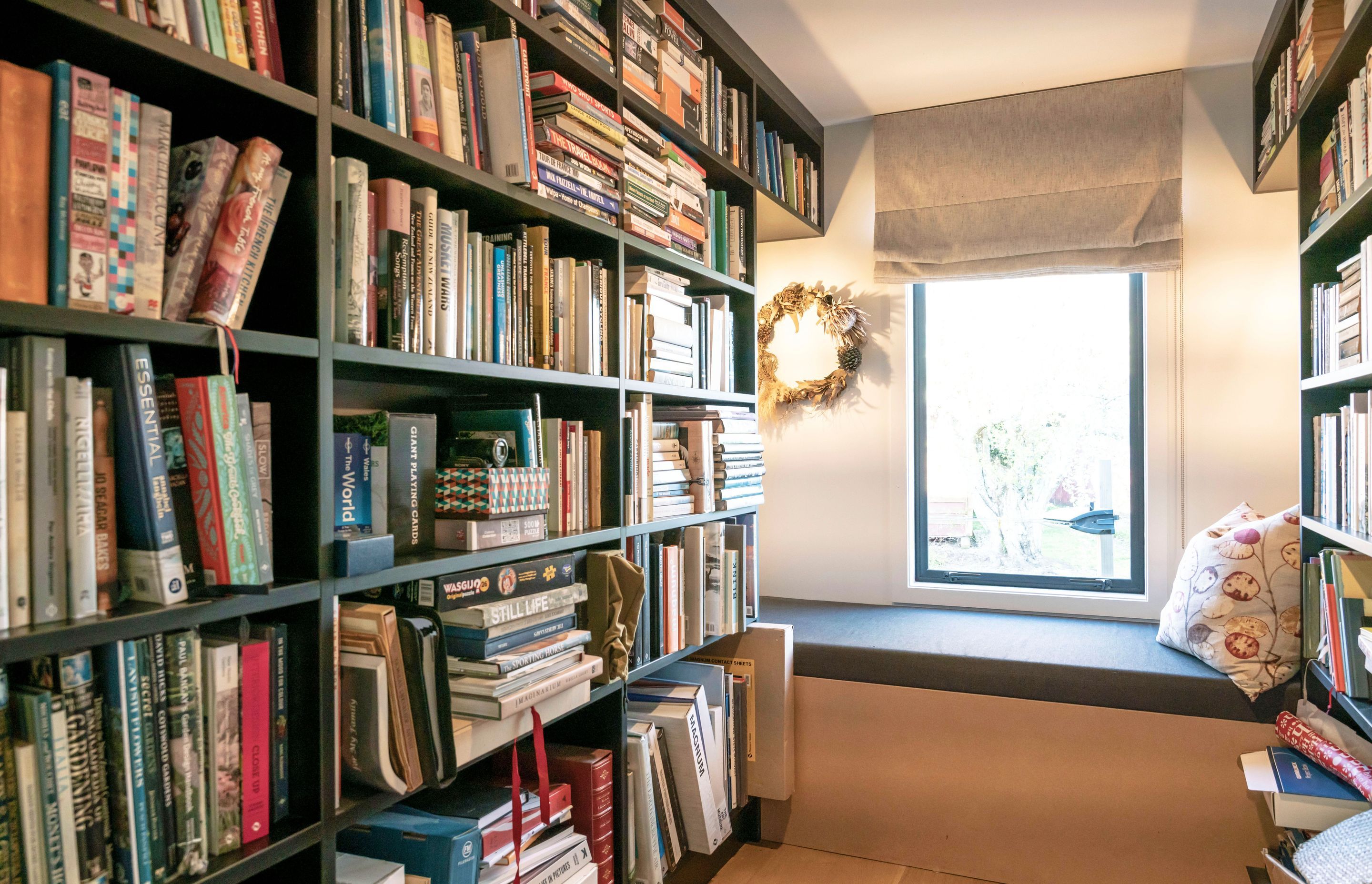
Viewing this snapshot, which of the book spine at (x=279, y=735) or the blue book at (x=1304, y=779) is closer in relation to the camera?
the book spine at (x=279, y=735)

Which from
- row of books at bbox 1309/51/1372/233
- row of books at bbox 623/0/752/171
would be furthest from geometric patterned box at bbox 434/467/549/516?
row of books at bbox 1309/51/1372/233

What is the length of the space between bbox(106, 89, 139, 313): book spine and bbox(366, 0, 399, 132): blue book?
0.38 metres

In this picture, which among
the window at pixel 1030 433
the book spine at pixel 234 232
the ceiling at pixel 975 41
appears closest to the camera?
the book spine at pixel 234 232

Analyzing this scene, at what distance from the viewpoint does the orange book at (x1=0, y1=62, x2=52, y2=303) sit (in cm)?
88

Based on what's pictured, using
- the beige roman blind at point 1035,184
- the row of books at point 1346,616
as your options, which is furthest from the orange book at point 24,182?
the beige roman blind at point 1035,184

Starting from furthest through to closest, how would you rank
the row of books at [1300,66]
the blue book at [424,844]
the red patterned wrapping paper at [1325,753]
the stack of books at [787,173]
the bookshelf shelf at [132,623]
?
1. the stack of books at [787,173]
2. the row of books at [1300,66]
3. the red patterned wrapping paper at [1325,753]
4. the blue book at [424,844]
5. the bookshelf shelf at [132,623]

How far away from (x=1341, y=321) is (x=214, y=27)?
2.22m

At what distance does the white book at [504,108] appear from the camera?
1.55 meters

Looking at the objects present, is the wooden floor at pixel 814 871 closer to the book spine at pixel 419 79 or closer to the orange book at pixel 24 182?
the book spine at pixel 419 79

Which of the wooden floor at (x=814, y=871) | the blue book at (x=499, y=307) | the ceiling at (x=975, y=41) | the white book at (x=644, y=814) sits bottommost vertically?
the wooden floor at (x=814, y=871)

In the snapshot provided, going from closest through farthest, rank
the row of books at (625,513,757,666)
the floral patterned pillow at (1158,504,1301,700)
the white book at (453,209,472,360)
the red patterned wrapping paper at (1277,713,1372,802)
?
the white book at (453,209,472,360)
the red patterned wrapping paper at (1277,713,1372,802)
the row of books at (625,513,757,666)
the floral patterned pillow at (1158,504,1301,700)

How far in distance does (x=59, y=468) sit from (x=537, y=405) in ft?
2.94

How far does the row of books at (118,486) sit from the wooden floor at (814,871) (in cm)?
201

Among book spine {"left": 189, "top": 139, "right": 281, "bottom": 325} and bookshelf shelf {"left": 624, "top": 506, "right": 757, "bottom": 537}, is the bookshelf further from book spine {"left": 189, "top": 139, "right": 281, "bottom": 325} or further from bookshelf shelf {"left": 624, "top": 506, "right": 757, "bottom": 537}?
bookshelf shelf {"left": 624, "top": 506, "right": 757, "bottom": 537}
